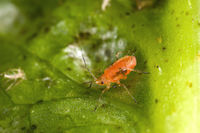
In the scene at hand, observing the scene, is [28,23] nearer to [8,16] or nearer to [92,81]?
[8,16]

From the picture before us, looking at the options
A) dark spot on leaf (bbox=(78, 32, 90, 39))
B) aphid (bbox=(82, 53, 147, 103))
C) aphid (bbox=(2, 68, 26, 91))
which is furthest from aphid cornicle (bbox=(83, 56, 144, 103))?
aphid (bbox=(2, 68, 26, 91))

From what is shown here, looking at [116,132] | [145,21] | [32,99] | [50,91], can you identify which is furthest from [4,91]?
[145,21]

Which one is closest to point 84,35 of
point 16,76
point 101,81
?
point 101,81

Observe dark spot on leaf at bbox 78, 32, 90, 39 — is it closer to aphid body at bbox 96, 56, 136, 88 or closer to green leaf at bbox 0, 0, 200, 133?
green leaf at bbox 0, 0, 200, 133

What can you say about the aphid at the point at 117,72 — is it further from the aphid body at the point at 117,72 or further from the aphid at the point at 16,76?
the aphid at the point at 16,76

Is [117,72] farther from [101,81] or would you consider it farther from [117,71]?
[101,81]
